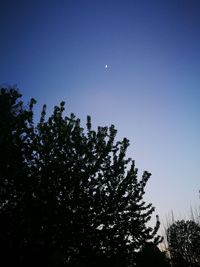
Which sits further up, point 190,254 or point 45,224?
point 190,254

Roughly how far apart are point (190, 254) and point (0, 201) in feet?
176

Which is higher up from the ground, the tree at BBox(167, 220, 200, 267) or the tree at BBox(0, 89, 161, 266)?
the tree at BBox(167, 220, 200, 267)

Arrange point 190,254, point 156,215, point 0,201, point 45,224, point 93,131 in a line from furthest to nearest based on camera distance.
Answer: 1. point 190,254
2. point 156,215
3. point 93,131
4. point 0,201
5. point 45,224

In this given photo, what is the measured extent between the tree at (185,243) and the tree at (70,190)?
157 feet

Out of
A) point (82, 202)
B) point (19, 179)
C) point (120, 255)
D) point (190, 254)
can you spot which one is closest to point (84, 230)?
point (82, 202)

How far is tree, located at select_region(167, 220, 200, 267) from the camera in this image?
5731 cm

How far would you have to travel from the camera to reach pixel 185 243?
58.8 meters

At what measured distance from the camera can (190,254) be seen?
2266 inches

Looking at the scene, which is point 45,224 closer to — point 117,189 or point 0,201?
point 0,201

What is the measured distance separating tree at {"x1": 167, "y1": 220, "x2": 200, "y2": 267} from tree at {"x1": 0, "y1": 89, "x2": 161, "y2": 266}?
157 ft

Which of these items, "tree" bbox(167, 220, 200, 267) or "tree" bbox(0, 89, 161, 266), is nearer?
"tree" bbox(0, 89, 161, 266)

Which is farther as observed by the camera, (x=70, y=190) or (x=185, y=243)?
→ (x=185, y=243)

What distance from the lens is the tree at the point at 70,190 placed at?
1299 cm

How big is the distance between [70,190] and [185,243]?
174 ft
